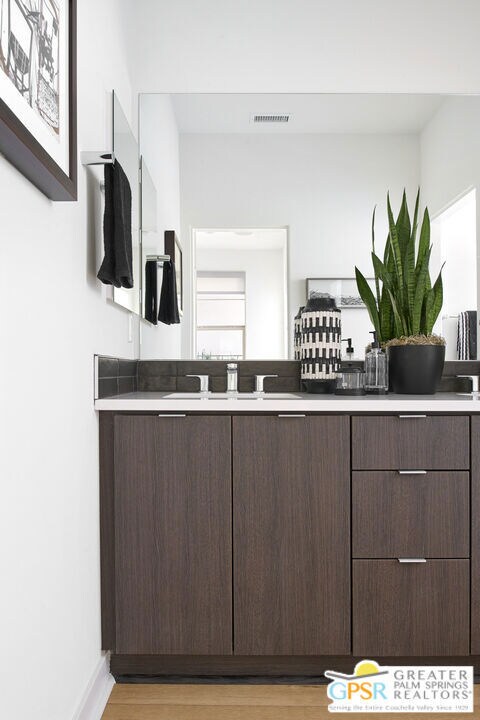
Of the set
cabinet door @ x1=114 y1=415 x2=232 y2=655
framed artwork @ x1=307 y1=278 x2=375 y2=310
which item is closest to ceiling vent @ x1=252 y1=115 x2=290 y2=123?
framed artwork @ x1=307 y1=278 x2=375 y2=310

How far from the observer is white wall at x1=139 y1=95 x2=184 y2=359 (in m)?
2.30

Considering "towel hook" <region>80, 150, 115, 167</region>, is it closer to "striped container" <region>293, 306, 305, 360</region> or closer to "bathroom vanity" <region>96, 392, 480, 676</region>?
"bathroom vanity" <region>96, 392, 480, 676</region>

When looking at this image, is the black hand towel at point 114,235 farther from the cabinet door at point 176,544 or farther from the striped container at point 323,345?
the striped container at point 323,345

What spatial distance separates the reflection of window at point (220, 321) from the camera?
2.31m

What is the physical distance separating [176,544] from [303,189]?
1446 mm

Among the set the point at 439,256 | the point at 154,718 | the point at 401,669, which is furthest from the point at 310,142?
the point at 154,718

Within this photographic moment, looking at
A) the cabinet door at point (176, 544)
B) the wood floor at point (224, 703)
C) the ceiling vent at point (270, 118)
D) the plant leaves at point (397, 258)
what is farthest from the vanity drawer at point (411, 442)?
the ceiling vent at point (270, 118)

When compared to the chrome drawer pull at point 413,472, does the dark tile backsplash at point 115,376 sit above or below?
above

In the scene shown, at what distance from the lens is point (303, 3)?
229 centimetres

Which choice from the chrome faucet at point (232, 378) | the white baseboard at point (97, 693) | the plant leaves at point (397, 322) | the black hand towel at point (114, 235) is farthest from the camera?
the chrome faucet at point (232, 378)

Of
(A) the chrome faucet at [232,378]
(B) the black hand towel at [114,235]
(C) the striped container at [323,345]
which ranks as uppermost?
(B) the black hand towel at [114,235]

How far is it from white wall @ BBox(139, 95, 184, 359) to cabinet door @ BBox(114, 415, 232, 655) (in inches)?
26.6

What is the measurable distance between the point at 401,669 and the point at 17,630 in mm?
1187

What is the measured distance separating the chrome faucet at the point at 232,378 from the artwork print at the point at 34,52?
1.18 metres
